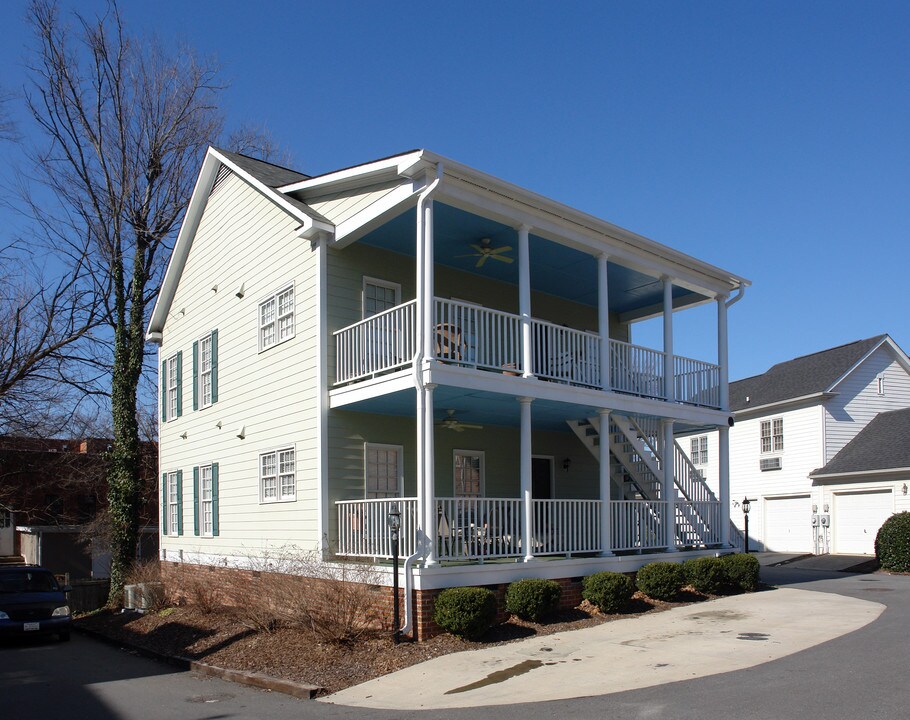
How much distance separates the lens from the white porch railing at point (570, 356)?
1519 centimetres

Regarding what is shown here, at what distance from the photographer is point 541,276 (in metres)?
18.3

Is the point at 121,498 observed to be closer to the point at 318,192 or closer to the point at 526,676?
the point at 318,192

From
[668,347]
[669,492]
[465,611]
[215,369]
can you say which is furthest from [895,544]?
[215,369]

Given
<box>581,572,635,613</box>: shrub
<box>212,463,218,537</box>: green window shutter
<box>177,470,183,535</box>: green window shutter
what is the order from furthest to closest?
1. <box>177,470,183,535</box>: green window shutter
2. <box>212,463,218,537</box>: green window shutter
3. <box>581,572,635,613</box>: shrub

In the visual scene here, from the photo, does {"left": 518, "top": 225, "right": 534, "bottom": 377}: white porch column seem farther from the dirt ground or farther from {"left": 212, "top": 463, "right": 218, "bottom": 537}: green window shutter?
{"left": 212, "top": 463, "right": 218, "bottom": 537}: green window shutter

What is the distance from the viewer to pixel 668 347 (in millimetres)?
17562

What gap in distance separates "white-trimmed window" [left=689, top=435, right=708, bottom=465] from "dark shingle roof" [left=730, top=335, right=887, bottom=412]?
2016 millimetres

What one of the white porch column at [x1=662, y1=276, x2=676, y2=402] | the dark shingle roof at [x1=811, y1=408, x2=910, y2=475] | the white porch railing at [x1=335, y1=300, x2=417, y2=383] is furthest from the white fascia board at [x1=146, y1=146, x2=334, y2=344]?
the dark shingle roof at [x1=811, y1=408, x2=910, y2=475]

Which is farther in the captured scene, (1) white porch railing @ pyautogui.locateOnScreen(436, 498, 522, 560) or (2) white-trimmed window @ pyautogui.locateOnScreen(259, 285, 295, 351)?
(2) white-trimmed window @ pyautogui.locateOnScreen(259, 285, 295, 351)

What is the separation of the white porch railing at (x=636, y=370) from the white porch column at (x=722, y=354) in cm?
206

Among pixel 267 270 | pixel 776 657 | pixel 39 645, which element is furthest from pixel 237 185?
pixel 776 657

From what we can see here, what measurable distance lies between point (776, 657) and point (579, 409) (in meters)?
6.37

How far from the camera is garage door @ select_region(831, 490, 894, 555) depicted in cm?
2573

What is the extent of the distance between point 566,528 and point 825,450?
648 inches
